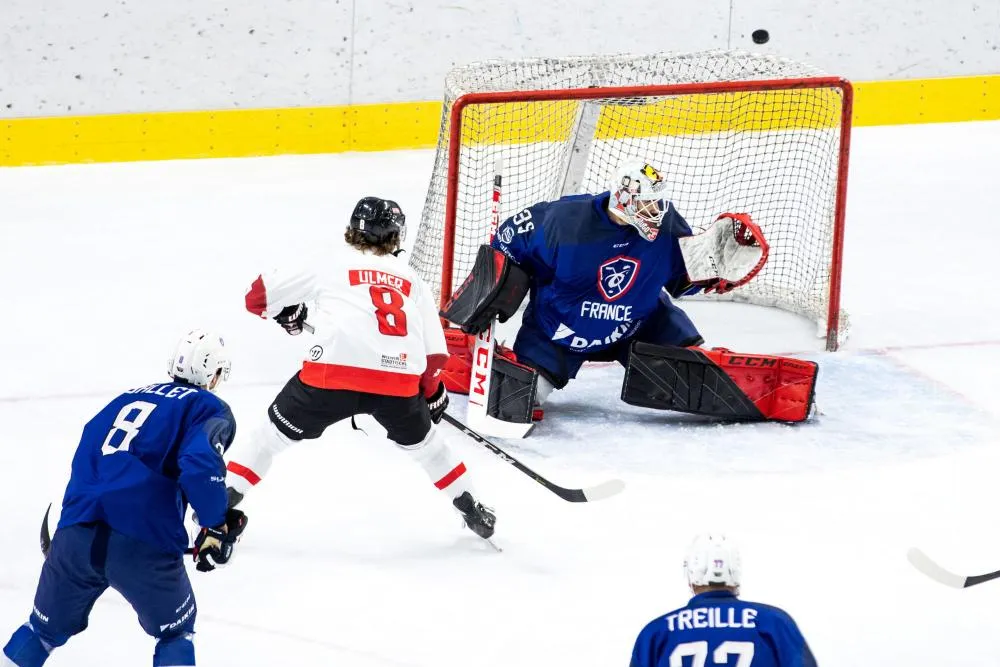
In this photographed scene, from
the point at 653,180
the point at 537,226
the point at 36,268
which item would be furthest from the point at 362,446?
the point at 36,268

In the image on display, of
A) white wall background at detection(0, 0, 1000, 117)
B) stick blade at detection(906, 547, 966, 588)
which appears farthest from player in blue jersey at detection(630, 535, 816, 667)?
white wall background at detection(0, 0, 1000, 117)

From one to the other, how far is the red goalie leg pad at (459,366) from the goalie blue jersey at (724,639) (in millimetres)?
2715

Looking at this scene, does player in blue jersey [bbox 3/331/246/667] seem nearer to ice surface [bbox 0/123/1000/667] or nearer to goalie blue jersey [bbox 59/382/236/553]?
goalie blue jersey [bbox 59/382/236/553]

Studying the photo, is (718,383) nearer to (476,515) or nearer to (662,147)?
(476,515)

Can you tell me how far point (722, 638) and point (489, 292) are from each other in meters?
2.45

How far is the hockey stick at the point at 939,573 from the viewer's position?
3.37m

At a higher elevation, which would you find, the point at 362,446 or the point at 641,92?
the point at 641,92

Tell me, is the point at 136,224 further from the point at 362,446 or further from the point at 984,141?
the point at 984,141

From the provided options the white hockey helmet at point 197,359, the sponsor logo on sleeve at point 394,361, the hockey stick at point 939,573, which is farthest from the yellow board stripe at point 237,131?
the white hockey helmet at point 197,359

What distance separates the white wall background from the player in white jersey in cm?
458

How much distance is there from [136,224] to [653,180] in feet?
11.4

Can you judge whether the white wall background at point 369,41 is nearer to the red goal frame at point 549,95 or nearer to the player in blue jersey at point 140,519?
the red goal frame at point 549,95

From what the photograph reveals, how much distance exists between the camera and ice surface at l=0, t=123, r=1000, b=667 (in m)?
3.50

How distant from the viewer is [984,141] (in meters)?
8.80
